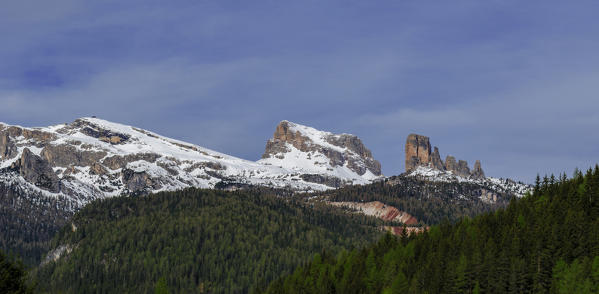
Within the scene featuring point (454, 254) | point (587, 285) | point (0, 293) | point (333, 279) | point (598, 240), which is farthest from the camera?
point (333, 279)

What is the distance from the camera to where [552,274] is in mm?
149750

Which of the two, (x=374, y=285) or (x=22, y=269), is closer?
(x=22, y=269)

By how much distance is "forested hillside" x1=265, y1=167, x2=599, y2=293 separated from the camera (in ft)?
485

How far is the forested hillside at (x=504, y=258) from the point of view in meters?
148

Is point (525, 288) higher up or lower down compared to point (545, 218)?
lower down

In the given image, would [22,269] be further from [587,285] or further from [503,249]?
[503,249]

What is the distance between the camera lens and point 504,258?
153 metres

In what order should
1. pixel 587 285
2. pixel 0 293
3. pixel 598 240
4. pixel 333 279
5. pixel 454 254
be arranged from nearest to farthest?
pixel 0 293 < pixel 587 285 < pixel 598 240 < pixel 454 254 < pixel 333 279

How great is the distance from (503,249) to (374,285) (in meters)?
32.8

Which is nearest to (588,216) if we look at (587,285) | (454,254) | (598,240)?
(598,240)

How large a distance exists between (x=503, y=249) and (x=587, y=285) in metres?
28.3

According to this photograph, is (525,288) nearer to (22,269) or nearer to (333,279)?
(333,279)

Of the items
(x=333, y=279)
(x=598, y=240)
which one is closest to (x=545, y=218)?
(x=598, y=240)

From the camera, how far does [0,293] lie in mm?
81375
